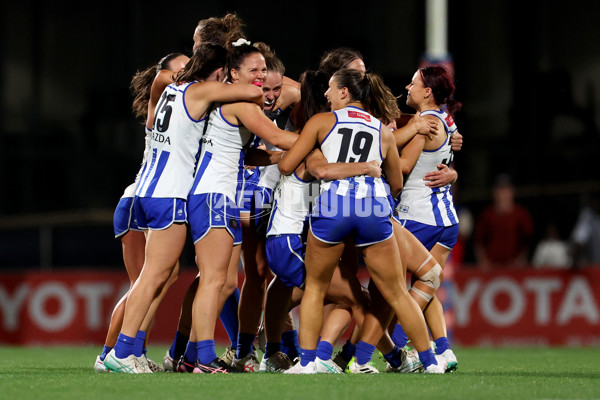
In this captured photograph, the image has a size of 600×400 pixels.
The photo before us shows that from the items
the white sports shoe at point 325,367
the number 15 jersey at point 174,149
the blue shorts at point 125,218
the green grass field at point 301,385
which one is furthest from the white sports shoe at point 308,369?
the blue shorts at point 125,218

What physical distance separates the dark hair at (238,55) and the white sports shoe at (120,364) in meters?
2.07

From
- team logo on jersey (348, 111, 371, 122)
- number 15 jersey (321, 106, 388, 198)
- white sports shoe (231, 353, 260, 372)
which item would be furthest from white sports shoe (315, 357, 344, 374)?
team logo on jersey (348, 111, 371, 122)

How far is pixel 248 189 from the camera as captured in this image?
7.61 metres

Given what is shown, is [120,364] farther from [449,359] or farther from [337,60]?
[337,60]

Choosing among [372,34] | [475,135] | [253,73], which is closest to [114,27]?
[372,34]

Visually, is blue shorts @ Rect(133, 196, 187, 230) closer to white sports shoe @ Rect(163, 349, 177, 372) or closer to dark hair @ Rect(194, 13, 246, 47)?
white sports shoe @ Rect(163, 349, 177, 372)

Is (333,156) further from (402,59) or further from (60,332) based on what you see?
(402,59)

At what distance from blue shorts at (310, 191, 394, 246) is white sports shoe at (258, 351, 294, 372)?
1101 mm

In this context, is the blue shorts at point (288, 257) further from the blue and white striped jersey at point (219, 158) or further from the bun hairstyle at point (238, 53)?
the bun hairstyle at point (238, 53)

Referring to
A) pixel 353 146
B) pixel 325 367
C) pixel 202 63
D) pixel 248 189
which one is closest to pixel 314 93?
pixel 353 146

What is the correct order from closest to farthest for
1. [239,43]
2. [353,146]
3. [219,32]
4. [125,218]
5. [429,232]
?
1. [353,146]
2. [239,43]
3. [125,218]
4. [429,232]
5. [219,32]

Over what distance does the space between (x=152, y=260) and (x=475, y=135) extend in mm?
11204

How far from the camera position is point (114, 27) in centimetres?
1772

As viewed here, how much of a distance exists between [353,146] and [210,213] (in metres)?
1.04
